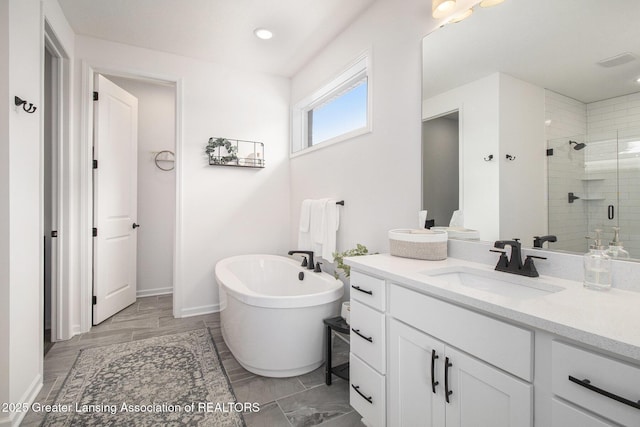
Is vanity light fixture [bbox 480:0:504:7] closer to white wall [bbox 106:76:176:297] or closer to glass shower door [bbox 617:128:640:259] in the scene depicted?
glass shower door [bbox 617:128:640:259]

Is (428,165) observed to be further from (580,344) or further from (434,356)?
(580,344)

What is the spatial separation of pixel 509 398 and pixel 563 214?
78cm

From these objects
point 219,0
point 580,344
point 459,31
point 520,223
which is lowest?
point 580,344

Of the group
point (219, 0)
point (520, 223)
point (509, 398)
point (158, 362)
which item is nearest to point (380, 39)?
point (219, 0)

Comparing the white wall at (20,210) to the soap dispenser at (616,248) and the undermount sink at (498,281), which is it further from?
the soap dispenser at (616,248)

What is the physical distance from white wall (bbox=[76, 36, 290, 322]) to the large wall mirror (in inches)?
85.3

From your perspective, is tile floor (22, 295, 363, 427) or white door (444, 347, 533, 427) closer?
white door (444, 347, 533, 427)

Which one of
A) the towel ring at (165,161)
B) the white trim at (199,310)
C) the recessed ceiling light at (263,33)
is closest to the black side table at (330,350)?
the white trim at (199,310)

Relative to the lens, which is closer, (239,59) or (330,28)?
(330,28)

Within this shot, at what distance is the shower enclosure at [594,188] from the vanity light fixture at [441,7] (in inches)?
35.7

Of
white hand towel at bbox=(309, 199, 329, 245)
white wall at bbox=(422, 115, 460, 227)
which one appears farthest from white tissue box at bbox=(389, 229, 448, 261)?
white hand towel at bbox=(309, 199, 329, 245)

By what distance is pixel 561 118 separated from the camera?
49.5 inches

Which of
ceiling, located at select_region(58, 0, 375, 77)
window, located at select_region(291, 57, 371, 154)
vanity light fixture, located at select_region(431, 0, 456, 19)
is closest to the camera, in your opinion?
vanity light fixture, located at select_region(431, 0, 456, 19)

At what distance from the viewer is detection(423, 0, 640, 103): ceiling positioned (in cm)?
110
